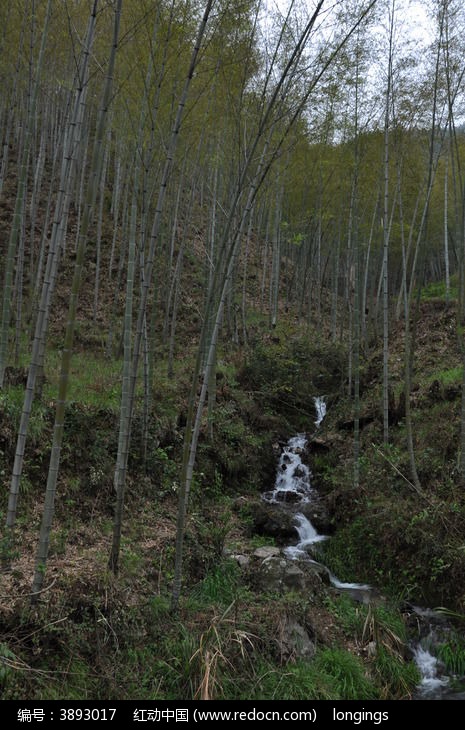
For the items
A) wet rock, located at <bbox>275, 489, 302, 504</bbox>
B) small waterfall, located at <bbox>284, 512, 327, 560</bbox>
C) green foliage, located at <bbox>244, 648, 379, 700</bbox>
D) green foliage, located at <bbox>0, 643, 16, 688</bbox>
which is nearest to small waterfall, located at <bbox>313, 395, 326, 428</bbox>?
wet rock, located at <bbox>275, 489, 302, 504</bbox>

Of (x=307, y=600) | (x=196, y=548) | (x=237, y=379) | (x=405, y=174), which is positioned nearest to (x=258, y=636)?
(x=307, y=600)

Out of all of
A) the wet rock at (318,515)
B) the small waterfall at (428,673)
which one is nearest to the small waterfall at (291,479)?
the wet rock at (318,515)

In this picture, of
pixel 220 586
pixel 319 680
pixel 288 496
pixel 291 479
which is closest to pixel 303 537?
pixel 288 496

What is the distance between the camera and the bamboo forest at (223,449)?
10.6ft

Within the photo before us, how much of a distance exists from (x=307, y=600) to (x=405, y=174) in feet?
33.5

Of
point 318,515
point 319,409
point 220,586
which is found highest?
point 319,409

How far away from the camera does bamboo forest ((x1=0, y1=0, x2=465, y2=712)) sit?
10.6 ft

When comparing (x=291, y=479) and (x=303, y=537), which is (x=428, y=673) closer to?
(x=303, y=537)

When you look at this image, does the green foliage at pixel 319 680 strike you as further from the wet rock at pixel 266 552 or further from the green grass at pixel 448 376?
the green grass at pixel 448 376

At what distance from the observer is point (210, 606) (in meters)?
3.93

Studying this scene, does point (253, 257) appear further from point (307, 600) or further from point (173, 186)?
point (307, 600)

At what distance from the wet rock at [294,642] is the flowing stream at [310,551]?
35.2 inches

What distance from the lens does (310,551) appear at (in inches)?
233

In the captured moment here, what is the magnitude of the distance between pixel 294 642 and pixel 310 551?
7.55ft
